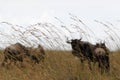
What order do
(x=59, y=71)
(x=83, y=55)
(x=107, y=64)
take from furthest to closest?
(x=83, y=55)
(x=107, y=64)
(x=59, y=71)

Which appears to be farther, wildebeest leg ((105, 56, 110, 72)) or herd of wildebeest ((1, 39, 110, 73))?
herd of wildebeest ((1, 39, 110, 73))

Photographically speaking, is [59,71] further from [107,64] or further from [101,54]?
[101,54]

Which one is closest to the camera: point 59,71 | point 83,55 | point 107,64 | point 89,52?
point 59,71

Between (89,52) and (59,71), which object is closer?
(59,71)

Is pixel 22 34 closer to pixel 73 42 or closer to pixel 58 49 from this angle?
pixel 58 49

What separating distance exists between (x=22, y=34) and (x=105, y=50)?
84.2 inches

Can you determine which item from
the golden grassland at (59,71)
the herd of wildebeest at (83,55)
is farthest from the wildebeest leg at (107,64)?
the golden grassland at (59,71)

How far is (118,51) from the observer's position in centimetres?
662

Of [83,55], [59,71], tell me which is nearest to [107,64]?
[83,55]

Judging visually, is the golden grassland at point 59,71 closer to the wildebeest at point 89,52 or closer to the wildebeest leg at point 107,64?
the wildebeest leg at point 107,64

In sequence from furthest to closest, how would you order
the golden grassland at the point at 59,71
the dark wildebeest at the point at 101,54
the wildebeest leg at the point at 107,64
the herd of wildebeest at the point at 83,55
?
the dark wildebeest at the point at 101,54 → the herd of wildebeest at the point at 83,55 → the wildebeest leg at the point at 107,64 → the golden grassland at the point at 59,71

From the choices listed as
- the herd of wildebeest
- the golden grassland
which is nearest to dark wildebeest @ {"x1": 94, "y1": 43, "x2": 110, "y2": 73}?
the herd of wildebeest

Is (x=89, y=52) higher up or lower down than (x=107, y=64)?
higher up

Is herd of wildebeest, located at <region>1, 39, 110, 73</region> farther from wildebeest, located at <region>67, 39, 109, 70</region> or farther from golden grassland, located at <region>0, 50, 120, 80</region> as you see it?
golden grassland, located at <region>0, 50, 120, 80</region>
